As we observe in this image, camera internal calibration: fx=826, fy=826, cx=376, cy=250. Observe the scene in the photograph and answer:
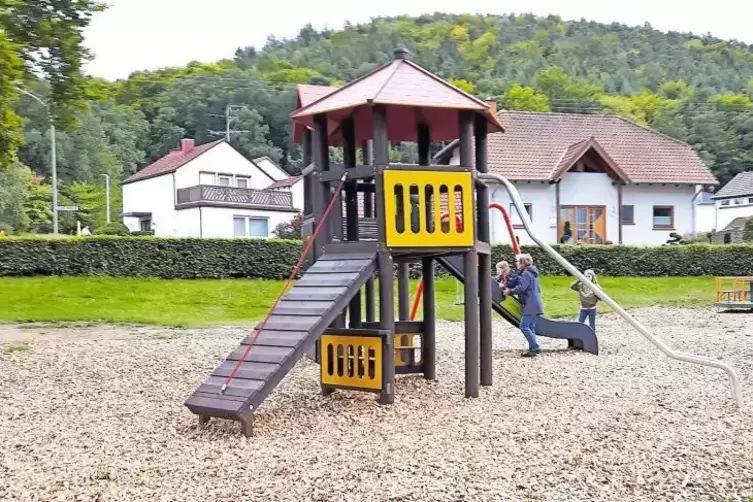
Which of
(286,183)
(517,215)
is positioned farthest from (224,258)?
(286,183)

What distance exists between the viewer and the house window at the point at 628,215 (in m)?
35.7

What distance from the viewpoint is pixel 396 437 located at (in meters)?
7.51

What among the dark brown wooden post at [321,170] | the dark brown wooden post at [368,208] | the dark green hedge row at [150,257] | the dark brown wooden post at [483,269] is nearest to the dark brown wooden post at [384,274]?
the dark brown wooden post at [321,170]

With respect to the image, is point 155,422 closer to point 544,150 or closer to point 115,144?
point 544,150

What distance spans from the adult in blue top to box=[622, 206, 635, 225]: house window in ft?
78.4

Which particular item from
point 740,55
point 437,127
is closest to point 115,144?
point 437,127

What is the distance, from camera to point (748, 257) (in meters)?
29.5

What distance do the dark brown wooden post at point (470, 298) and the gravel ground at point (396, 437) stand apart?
1.03 feet

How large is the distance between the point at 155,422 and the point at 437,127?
5.50 m

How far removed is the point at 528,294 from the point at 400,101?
4872 millimetres

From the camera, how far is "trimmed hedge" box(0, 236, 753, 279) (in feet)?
80.7

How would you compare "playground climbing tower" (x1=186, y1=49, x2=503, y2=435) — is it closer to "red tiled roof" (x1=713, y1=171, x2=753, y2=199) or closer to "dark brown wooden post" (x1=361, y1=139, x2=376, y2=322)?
"dark brown wooden post" (x1=361, y1=139, x2=376, y2=322)

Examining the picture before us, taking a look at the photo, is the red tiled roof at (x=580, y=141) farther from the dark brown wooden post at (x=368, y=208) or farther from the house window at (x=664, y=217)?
the dark brown wooden post at (x=368, y=208)

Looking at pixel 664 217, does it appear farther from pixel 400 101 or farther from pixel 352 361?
pixel 352 361
